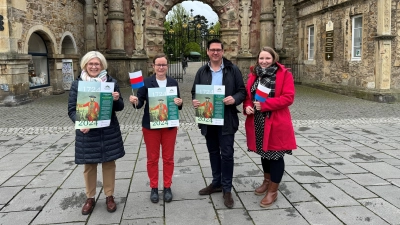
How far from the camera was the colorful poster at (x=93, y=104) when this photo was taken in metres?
3.50

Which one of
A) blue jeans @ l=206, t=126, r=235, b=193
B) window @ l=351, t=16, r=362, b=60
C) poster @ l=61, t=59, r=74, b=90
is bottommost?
blue jeans @ l=206, t=126, r=235, b=193

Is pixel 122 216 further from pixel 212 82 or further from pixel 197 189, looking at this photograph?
pixel 212 82

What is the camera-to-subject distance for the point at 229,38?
62.8 ft

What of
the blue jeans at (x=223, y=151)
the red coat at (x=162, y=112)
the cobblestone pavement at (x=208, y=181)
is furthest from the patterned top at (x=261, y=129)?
the red coat at (x=162, y=112)

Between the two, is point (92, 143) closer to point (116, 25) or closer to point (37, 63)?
point (37, 63)

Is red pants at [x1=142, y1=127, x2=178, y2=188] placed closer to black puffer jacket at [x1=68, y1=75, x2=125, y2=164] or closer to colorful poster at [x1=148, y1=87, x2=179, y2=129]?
colorful poster at [x1=148, y1=87, x2=179, y2=129]

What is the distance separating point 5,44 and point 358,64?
12147mm

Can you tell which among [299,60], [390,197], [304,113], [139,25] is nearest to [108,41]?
[139,25]

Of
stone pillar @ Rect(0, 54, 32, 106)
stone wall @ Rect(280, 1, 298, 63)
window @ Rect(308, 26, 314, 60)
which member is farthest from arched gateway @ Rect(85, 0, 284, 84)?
stone pillar @ Rect(0, 54, 32, 106)

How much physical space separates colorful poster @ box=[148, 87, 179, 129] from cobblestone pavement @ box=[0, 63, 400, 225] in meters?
0.93

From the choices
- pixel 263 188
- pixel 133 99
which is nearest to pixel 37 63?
pixel 133 99

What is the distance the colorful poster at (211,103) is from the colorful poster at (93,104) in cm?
98

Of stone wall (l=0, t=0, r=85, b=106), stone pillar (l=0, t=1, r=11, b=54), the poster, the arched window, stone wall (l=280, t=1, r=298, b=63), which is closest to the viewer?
stone pillar (l=0, t=1, r=11, b=54)

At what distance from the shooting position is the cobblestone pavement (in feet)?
12.2
